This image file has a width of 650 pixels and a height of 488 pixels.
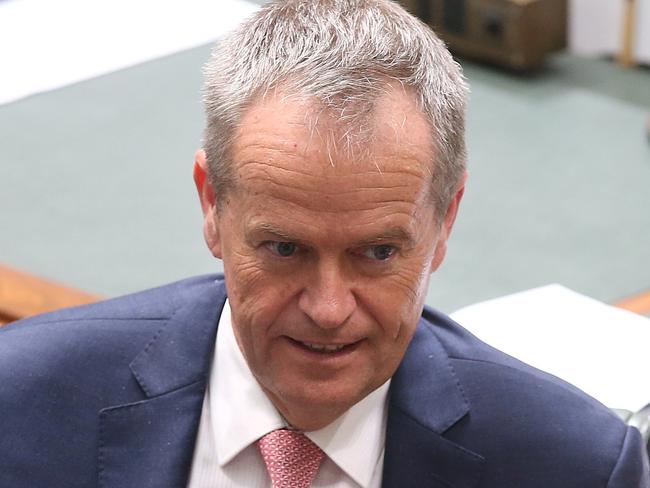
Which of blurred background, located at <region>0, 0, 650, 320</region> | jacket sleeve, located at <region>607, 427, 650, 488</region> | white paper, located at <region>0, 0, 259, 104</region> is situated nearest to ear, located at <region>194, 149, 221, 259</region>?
jacket sleeve, located at <region>607, 427, 650, 488</region>

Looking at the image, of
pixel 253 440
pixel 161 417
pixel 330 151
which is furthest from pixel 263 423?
pixel 330 151

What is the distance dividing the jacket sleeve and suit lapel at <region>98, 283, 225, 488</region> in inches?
18.9

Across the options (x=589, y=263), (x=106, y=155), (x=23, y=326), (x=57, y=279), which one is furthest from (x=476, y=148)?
(x=23, y=326)

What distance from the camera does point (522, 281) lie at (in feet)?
12.0

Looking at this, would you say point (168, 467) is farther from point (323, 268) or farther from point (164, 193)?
point (164, 193)

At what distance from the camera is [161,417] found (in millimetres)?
1694

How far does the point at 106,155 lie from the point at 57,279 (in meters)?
0.76

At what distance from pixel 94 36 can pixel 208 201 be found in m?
2.74

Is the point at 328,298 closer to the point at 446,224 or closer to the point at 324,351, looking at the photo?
the point at 324,351

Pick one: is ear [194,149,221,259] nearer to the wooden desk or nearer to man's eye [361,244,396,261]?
man's eye [361,244,396,261]

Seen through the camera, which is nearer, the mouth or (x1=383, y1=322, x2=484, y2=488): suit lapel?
the mouth

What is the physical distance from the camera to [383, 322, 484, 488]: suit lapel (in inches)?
66.1

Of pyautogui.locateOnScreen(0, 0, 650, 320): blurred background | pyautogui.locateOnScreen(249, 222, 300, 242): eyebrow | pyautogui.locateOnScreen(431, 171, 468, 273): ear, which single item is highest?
pyautogui.locateOnScreen(249, 222, 300, 242): eyebrow

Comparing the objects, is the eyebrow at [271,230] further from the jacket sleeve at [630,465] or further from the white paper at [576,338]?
the white paper at [576,338]
